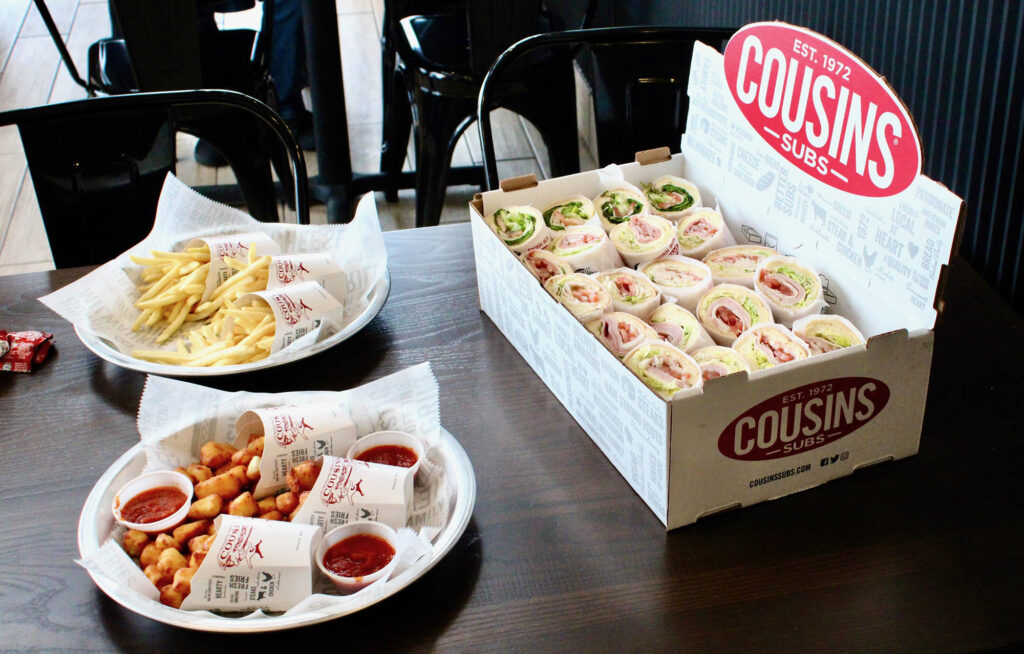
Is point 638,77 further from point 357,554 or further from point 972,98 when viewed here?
point 357,554

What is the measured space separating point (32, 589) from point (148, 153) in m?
1.05

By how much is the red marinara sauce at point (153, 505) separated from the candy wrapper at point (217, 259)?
0.91 feet

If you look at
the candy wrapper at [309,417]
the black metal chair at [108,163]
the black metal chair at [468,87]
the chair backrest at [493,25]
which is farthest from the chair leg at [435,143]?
the candy wrapper at [309,417]

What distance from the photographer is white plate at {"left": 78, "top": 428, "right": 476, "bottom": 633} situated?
0.89 metres

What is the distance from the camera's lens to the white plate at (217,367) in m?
1.29

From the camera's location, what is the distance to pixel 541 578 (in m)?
0.97

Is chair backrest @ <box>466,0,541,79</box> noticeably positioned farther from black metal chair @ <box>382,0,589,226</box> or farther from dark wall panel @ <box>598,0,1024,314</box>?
dark wall panel @ <box>598,0,1024,314</box>

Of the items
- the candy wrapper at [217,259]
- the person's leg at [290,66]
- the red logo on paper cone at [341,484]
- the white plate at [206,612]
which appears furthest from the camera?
the person's leg at [290,66]

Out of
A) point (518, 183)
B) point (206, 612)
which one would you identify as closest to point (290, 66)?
point (518, 183)

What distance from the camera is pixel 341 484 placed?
1002 millimetres

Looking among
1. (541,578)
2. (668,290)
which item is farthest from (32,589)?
(668,290)

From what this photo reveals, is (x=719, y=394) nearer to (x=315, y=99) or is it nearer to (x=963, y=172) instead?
(x=963, y=172)

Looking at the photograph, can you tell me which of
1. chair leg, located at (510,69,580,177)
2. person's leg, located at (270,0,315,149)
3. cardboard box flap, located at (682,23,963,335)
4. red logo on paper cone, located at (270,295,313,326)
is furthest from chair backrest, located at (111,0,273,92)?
cardboard box flap, located at (682,23,963,335)

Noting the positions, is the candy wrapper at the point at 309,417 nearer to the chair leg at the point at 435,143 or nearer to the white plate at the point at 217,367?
the white plate at the point at 217,367
